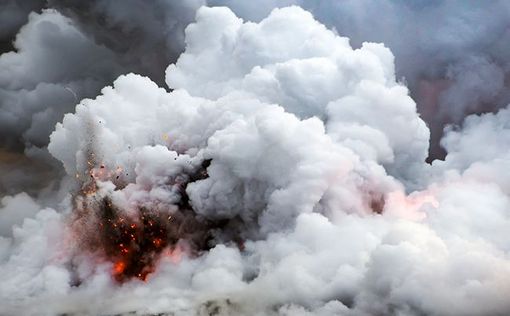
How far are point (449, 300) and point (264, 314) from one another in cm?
6123

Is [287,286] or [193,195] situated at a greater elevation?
[193,195]

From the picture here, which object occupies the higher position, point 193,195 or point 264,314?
point 193,195

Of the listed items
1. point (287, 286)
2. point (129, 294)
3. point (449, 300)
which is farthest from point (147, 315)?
point (449, 300)

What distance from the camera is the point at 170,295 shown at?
7229 inches

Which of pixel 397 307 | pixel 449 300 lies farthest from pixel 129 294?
pixel 449 300

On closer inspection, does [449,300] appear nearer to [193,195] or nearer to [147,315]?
[193,195]

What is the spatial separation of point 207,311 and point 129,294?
29636 mm

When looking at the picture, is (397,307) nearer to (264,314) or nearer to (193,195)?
(264,314)

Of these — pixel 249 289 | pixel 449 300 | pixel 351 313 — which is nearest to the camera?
pixel 449 300

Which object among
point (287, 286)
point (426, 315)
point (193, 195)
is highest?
point (193, 195)

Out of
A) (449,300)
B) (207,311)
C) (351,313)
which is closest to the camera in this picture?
(449,300)

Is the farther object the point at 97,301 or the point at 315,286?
the point at 97,301

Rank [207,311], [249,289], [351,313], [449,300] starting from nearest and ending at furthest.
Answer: [449,300]
[351,313]
[249,289]
[207,311]

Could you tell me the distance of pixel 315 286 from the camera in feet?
562
